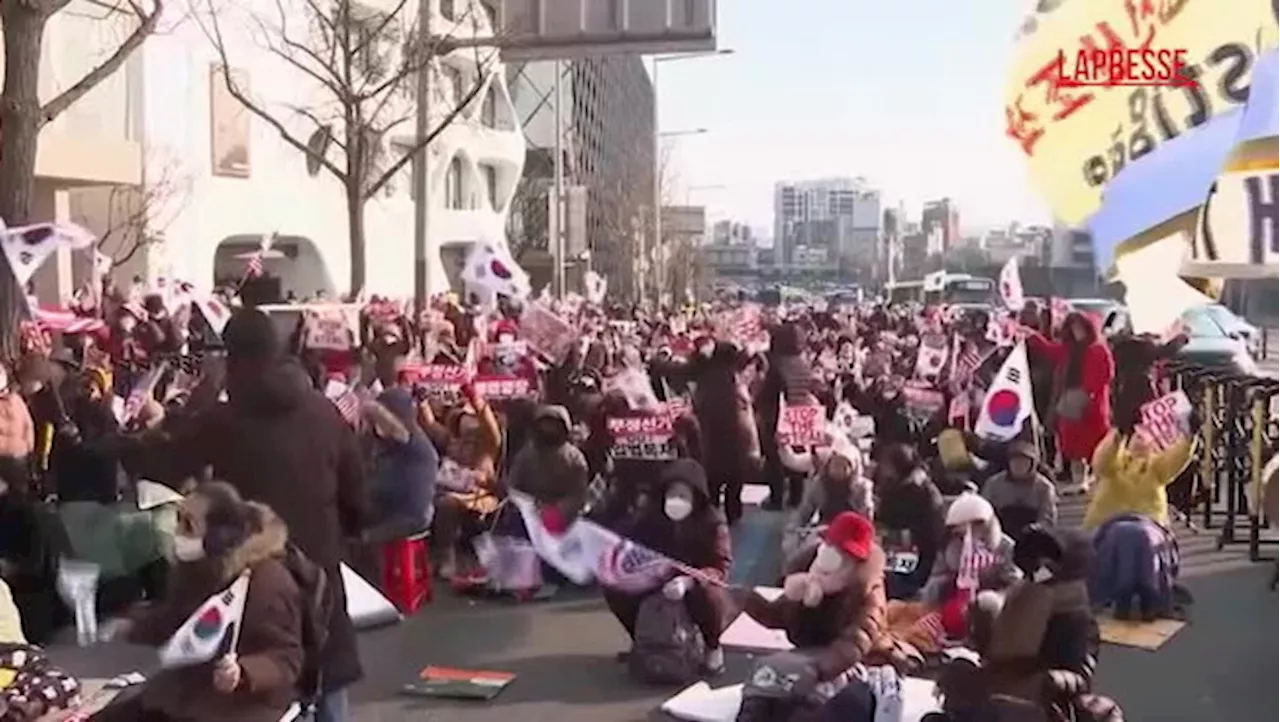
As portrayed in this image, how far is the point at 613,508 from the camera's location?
9.52 metres

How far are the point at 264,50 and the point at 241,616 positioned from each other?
35.3 meters

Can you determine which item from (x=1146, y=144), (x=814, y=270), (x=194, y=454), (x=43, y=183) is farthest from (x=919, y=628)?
(x=814, y=270)

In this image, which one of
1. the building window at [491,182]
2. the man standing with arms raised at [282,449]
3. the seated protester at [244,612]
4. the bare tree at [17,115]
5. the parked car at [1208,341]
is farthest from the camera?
the building window at [491,182]

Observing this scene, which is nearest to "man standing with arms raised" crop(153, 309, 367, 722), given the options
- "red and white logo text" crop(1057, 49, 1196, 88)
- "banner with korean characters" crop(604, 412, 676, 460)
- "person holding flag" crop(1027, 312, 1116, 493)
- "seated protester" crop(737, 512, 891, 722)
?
"seated protester" crop(737, 512, 891, 722)

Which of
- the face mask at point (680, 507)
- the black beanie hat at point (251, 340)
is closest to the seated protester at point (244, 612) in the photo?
the black beanie hat at point (251, 340)

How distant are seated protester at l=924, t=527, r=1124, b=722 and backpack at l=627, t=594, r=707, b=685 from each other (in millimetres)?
2498

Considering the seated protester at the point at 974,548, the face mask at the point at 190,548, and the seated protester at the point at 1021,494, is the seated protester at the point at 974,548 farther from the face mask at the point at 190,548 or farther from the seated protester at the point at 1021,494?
the face mask at the point at 190,548

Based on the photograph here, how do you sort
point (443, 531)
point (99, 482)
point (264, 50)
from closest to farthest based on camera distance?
point (99, 482)
point (443, 531)
point (264, 50)

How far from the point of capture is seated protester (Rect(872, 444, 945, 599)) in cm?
948

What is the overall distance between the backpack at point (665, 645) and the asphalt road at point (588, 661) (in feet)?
0.33

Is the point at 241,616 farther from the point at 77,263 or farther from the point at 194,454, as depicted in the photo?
the point at 77,263

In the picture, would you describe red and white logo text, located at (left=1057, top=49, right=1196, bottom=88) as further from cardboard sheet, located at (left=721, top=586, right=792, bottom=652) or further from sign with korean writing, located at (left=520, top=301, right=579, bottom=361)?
sign with korean writing, located at (left=520, top=301, right=579, bottom=361)

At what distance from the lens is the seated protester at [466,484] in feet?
35.4

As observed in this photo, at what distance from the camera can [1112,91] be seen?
828 centimetres
